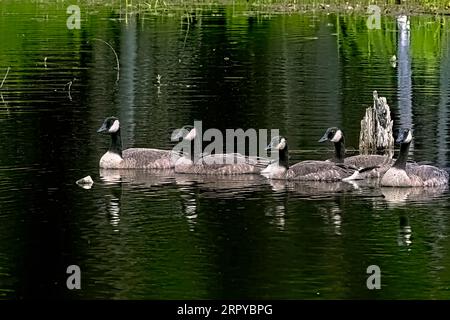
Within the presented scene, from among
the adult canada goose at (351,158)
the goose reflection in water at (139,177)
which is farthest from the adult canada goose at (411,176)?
the goose reflection in water at (139,177)

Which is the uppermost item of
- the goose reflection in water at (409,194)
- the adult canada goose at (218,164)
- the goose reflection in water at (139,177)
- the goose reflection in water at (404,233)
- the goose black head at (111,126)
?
the goose black head at (111,126)

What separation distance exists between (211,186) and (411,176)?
370 centimetres

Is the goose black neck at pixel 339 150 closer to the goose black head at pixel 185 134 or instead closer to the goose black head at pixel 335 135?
the goose black head at pixel 335 135

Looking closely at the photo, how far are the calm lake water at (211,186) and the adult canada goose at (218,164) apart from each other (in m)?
0.43

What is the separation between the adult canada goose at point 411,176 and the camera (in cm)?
2348

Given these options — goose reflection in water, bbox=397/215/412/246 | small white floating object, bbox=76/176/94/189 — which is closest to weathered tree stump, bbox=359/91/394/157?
small white floating object, bbox=76/176/94/189

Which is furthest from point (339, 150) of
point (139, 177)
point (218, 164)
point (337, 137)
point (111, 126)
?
point (111, 126)

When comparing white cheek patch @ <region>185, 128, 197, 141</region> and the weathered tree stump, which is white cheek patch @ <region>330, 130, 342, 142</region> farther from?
white cheek patch @ <region>185, 128, 197, 141</region>

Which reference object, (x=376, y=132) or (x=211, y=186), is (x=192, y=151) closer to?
(x=211, y=186)

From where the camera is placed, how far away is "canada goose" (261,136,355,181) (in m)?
24.2

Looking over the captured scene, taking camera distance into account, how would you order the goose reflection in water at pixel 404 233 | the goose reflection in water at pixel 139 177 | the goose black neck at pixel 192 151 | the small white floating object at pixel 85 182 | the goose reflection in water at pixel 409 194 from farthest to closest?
the goose black neck at pixel 192 151, the goose reflection in water at pixel 139 177, the small white floating object at pixel 85 182, the goose reflection in water at pixel 409 194, the goose reflection in water at pixel 404 233

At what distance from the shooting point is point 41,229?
20.2 m

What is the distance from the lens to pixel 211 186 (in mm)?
24078
